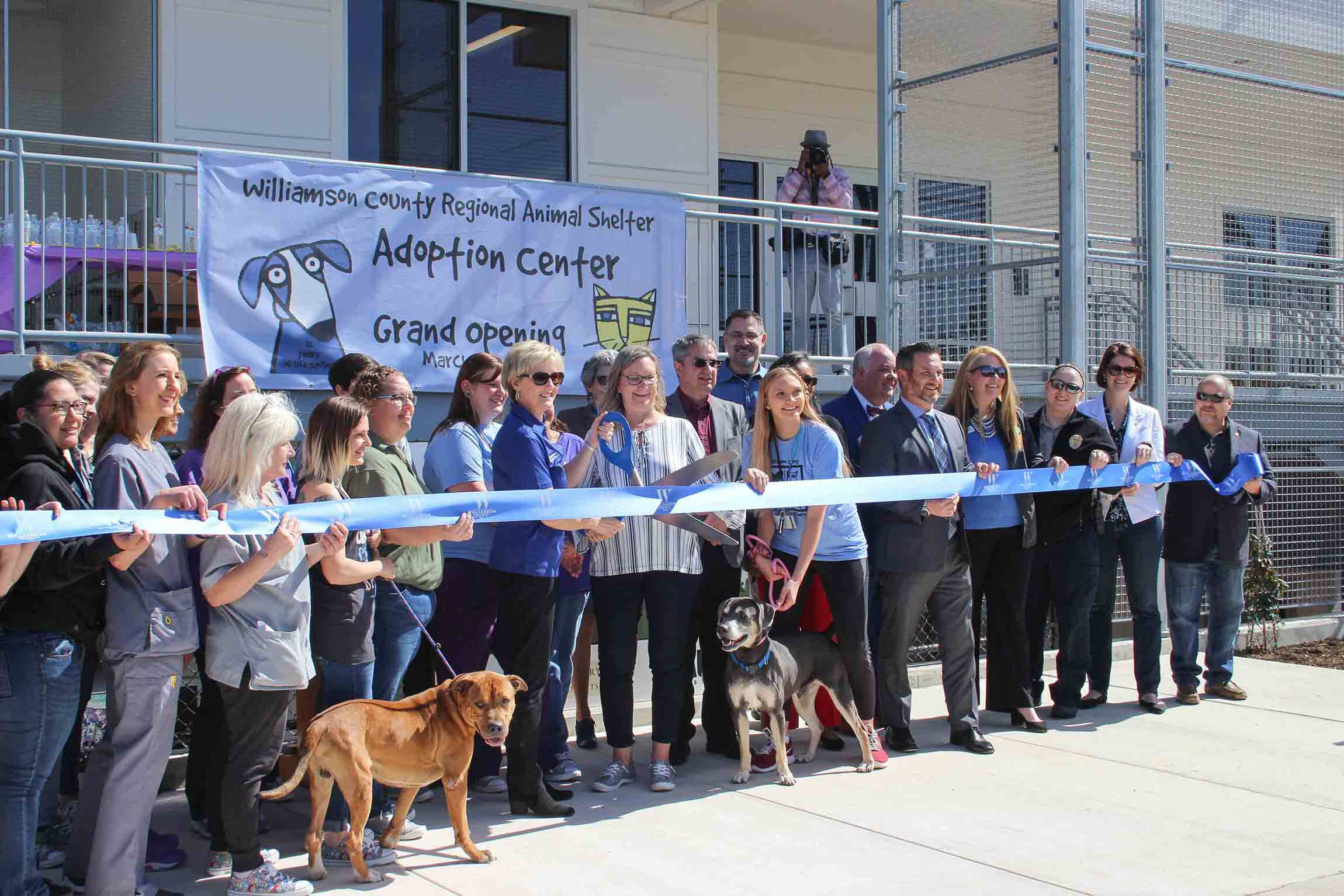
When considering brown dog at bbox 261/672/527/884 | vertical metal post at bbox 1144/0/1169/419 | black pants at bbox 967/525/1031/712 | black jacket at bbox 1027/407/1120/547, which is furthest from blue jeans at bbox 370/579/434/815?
vertical metal post at bbox 1144/0/1169/419

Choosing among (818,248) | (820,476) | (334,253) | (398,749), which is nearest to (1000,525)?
(820,476)

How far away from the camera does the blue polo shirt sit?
5.03m

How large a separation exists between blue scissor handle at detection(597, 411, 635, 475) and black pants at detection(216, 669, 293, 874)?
70.8 inches

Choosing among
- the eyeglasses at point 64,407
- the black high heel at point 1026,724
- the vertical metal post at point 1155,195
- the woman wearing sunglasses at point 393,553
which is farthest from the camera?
the vertical metal post at point 1155,195

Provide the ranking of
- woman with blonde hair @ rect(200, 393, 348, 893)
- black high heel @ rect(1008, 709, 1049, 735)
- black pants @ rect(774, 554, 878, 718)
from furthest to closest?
1. black high heel @ rect(1008, 709, 1049, 735)
2. black pants @ rect(774, 554, 878, 718)
3. woman with blonde hair @ rect(200, 393, 348, 893)

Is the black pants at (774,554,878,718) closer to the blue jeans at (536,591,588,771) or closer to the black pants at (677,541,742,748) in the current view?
the black pants at (677,541,742,748)

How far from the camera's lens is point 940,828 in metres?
5.09

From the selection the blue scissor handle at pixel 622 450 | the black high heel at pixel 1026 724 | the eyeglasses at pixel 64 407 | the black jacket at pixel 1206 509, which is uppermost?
the eyeglasses at pixel 64 407

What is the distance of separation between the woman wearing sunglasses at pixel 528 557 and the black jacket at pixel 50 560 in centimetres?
162

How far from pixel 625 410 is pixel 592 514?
0.72 m

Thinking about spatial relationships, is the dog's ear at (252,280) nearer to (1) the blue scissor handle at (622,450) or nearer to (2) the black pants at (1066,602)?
(1) the blue scissor handle at (622,450)

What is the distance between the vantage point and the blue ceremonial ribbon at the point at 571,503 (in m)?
3.77

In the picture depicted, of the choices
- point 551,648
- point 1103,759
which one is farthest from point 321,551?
point 1103,759

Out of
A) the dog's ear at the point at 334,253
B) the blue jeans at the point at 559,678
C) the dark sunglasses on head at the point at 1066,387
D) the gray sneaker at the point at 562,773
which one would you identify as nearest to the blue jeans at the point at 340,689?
the blue jeans at the point at 559,678
